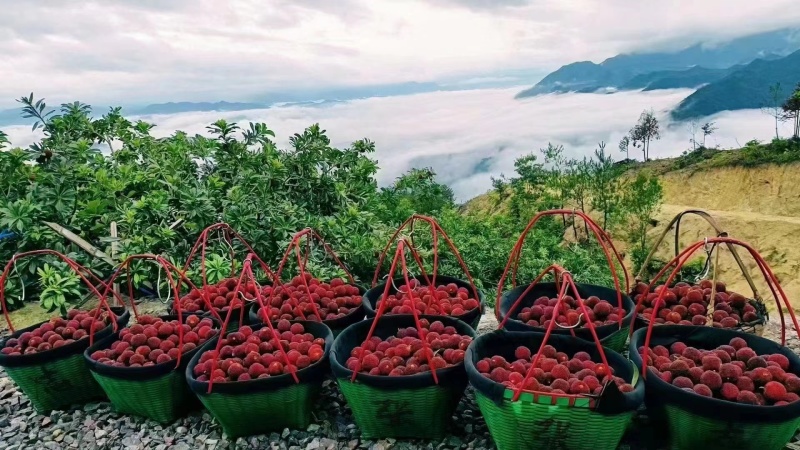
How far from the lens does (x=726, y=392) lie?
7.43 ft

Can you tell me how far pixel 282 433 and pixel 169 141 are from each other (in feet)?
14.3

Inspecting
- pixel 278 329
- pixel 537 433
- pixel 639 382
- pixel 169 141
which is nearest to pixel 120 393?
pixel 278 329

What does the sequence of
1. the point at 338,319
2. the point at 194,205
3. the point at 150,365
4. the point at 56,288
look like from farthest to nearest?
1. the point at 194,205
2. the point at 56,288
3. the point at 338,319
4. the point at 150,365

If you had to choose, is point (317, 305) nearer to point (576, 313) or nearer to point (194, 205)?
point (576, 313)

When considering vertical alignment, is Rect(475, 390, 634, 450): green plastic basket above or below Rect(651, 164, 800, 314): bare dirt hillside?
above

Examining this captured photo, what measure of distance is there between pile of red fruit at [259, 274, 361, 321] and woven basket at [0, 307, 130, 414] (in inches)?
34.6

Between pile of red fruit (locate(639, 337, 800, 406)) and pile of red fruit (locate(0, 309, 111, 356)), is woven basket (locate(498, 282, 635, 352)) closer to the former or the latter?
pile of red fruit (locate(639, 337, 800, 406))

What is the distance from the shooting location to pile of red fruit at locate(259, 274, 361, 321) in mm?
3354

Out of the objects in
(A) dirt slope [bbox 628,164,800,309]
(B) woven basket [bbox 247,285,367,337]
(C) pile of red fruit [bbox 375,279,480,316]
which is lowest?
(A) dirt slope [bbox 628,164,800,309]

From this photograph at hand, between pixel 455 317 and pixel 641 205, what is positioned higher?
pixel 455 317

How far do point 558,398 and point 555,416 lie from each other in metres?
0.07

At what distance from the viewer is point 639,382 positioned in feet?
7.61

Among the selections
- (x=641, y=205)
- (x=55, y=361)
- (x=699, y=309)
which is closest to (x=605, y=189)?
(x=641, y=205)

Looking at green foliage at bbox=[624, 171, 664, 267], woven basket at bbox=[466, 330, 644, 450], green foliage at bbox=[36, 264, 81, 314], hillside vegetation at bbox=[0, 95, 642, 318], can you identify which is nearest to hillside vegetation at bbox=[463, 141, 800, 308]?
green foliage at bbox=[624, 171, 664, 267]
